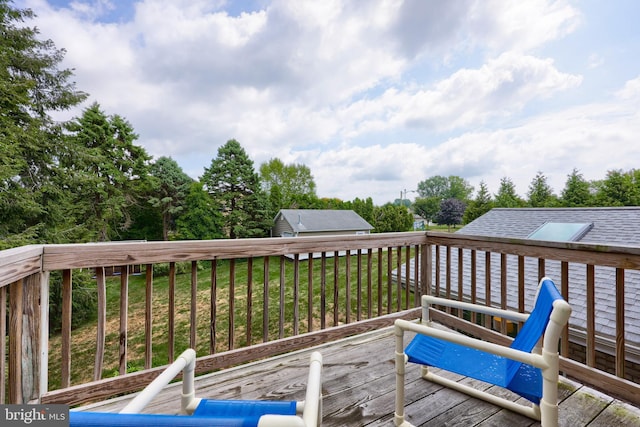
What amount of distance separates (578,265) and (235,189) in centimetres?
1620

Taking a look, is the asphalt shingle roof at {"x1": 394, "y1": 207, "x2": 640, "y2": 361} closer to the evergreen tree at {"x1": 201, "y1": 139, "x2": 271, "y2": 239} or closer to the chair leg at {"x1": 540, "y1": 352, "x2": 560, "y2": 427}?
the chair leg at {"x1": 540, "y1": 352, "x2": 560, "y2": 427}

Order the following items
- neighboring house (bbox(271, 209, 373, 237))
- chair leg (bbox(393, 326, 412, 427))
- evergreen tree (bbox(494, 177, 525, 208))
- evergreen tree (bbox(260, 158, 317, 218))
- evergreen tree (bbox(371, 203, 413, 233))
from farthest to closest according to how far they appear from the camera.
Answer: evergreen tree (bbox(260, 158, 317, 218)) < evergreen tree (bbox(371, 203, 413, 233)) < evergreen tree (bbox(494, 177, 525, 208)) < neighboring house (bbox(271, 209, 373, 237)) < chair leg (bbox(393, 326, 412, 427))

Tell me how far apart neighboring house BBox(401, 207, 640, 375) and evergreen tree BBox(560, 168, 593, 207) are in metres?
10.3

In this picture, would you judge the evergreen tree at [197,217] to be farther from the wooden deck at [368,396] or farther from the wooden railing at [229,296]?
the wooden deck at [368,396]

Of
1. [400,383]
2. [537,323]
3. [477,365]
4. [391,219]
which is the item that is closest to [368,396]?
[400,383]

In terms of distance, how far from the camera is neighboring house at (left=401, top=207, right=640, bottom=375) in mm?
3980

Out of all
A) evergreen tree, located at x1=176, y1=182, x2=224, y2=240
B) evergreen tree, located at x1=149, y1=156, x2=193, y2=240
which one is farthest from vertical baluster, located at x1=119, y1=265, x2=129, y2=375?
evergreen tree, located at x1=149, y1=156, x2=193, y2=240

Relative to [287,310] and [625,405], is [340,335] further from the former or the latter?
[287,310]

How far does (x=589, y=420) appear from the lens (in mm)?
1470

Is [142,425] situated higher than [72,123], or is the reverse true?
[72,123]

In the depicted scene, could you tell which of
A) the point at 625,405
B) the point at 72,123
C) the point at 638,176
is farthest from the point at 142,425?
the point at 638,176

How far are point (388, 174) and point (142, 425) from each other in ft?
80.7

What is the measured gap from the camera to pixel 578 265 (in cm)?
571

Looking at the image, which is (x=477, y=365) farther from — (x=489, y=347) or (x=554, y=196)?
(x=554, y=196)
